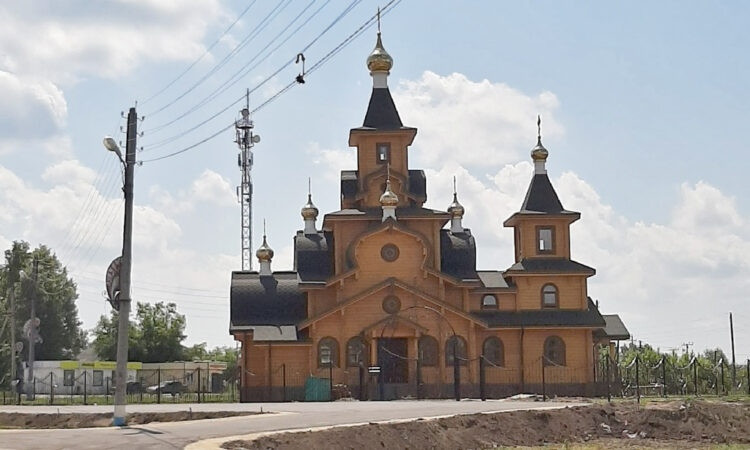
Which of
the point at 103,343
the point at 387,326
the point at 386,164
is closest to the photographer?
the point at 387,326

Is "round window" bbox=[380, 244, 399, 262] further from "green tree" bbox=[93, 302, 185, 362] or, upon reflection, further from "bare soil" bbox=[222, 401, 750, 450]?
"green tree" bbox=[93, 302, 185, 362]

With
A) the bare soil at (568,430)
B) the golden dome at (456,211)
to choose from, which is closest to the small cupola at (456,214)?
the golden dome at (456,211)

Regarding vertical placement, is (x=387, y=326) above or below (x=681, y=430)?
above

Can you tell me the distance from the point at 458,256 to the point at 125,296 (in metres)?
27.0

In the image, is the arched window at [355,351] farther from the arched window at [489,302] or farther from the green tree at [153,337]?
the green tree at [153,337]

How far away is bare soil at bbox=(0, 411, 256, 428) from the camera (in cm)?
2744

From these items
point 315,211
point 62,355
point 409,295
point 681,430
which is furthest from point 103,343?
point 681,430

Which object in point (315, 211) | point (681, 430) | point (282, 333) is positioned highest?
point (315, 211)

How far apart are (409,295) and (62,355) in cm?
3896

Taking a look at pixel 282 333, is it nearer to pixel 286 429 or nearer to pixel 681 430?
pixel 681 430

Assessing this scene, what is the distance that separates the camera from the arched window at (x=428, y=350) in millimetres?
46625

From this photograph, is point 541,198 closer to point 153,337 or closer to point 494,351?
point 494,351

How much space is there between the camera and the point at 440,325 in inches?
1842

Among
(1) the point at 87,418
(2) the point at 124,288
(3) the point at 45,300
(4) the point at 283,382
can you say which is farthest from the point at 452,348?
(3) the point at 45,300
